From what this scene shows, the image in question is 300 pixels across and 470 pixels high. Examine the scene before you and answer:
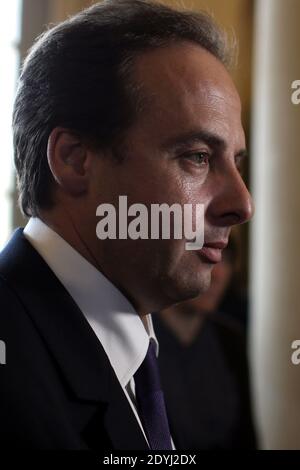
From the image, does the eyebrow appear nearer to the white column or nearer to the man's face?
the man's face

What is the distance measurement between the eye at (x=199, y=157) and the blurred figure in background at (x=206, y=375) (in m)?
0.79

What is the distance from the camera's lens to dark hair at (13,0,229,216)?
2.80 ft

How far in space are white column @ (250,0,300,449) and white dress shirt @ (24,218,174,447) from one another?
26.4 inches

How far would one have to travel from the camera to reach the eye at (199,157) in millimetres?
854

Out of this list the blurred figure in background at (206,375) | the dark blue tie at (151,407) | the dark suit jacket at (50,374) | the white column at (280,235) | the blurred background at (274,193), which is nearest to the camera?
the dark suit jacket at (50,374)

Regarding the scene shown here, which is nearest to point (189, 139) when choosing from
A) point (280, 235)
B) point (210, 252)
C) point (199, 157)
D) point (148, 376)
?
point (199, 157)

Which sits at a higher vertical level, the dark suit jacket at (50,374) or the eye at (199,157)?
the eye at (199,157)

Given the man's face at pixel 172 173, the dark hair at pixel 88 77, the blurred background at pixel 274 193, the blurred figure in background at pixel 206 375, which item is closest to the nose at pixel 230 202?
the man's face at pixel 172 173

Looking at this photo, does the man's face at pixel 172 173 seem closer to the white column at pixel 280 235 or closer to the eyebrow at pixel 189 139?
the eyebrow at pixel 189 139

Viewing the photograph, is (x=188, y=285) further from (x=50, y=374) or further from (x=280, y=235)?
(x=280, y=235)

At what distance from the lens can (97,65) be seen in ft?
2.82

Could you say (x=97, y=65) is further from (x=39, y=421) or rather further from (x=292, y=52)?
(x=292, y=52)

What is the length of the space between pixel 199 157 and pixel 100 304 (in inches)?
9.1

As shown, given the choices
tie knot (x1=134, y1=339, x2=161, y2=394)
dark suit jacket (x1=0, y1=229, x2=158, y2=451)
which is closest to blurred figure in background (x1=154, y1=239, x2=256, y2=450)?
tie knot (x1=134, y1=339, x2=161, y2=394)
